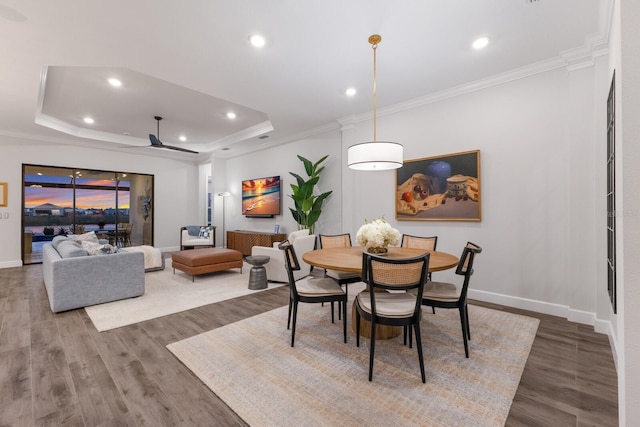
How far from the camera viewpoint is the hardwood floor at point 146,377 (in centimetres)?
160

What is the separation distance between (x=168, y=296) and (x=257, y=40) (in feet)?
11.2

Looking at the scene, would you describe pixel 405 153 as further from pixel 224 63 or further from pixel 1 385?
pixel 1 385

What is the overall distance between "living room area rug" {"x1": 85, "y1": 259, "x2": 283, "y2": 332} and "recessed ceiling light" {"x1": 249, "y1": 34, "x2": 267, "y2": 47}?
3065 millimetres

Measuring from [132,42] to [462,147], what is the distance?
157 inches

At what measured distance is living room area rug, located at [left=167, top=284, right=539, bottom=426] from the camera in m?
1.62

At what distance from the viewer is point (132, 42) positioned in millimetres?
2686

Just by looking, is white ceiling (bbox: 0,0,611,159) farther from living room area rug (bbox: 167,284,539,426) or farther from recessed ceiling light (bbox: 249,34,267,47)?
living room area rug (bbox: 167,284,539,426)

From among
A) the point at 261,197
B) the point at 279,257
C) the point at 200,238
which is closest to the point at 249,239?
the point at 261,197

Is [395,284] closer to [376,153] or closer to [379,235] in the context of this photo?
[379,235]

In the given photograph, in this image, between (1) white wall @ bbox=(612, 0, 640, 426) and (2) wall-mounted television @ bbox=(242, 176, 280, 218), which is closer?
(1) white wall @ bbox=(612, 0, 640, 426)

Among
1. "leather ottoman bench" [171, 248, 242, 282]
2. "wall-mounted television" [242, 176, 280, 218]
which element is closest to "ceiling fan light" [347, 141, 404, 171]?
"leather ottoman bench" [171, 248, 242, 282]

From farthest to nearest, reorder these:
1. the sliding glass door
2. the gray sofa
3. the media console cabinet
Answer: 1. the sliding glass door
2. the media console cabinet
3. the gray sofa

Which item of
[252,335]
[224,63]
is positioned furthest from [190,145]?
[252,335]

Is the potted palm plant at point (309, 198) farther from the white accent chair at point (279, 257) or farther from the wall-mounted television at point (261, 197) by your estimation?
the wall-mounted television at point (261, 197)
